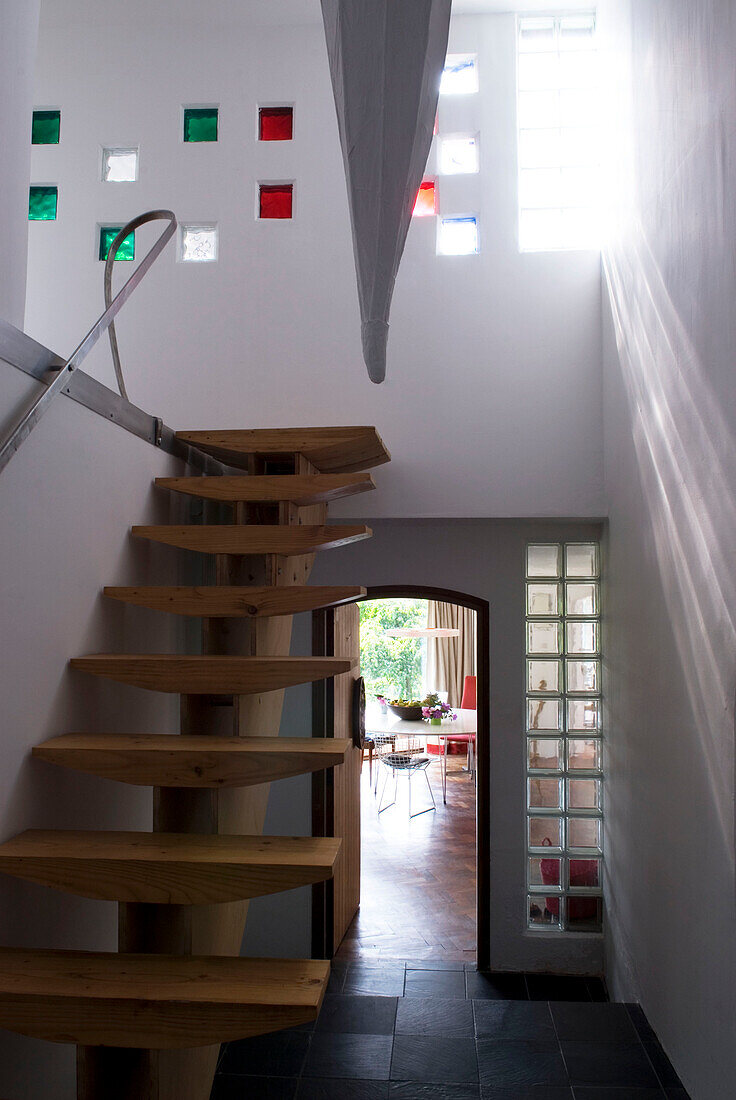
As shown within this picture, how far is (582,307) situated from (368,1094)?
349 centimetres

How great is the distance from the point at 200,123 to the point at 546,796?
4.10 meters

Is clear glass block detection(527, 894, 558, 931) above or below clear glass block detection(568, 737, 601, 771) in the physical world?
below

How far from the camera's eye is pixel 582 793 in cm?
452

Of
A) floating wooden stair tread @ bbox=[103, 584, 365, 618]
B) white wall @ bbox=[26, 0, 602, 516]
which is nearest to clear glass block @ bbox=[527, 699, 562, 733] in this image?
white wall @ bbox=[26, 0, 602, 516]

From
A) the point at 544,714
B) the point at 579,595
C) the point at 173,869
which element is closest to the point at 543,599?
the point at 579,595

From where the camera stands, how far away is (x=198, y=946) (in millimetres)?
1947

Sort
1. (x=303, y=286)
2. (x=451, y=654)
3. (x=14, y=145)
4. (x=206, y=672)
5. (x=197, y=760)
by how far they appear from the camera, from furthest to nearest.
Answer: (x=451, y=654), (x=303, y=286), (x=14, y=145), (x=206, y=672), (x=197, y=760)

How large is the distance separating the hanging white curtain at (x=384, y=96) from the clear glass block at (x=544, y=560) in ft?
10.9

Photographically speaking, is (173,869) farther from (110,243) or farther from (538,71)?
(538,71)

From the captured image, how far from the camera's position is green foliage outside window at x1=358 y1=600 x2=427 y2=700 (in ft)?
40.5

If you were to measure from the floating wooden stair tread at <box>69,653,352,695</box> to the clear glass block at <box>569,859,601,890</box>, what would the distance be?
306cm

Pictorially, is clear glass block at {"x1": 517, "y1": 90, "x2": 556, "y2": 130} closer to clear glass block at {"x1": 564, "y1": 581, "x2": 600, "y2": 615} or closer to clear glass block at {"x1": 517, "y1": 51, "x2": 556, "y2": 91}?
clear glass block at {"x1": 517, "y1": 51, "x2": 556, "y2": 91}

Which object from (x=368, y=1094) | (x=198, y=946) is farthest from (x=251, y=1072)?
(x=198, y=946)

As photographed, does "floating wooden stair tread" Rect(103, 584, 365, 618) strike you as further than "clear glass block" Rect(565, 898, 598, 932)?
No
